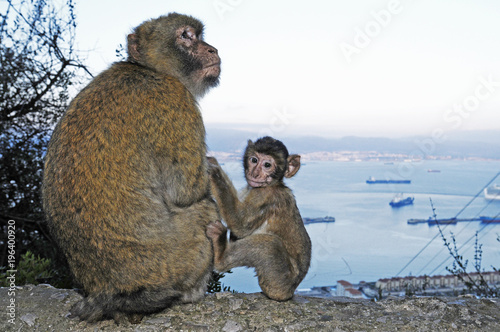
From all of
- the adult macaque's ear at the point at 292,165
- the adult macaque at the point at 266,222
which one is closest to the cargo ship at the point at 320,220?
the adult macaque's ear at the point at 292,165

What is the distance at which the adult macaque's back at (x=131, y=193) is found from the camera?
312 cm

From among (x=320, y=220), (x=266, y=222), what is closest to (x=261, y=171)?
(x=266, y=222)

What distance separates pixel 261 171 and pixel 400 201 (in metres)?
13.8

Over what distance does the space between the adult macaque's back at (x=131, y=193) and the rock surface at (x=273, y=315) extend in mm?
210

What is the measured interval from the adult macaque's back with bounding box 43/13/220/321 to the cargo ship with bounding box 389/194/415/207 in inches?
562

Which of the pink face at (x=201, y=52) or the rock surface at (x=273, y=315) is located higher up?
the pink face at (x=201, y=52)

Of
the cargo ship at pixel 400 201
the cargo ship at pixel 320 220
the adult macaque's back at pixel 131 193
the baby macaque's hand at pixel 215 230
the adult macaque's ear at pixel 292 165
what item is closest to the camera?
the adult macaque's back at pixel 131 193

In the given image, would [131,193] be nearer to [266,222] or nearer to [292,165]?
[266,222]

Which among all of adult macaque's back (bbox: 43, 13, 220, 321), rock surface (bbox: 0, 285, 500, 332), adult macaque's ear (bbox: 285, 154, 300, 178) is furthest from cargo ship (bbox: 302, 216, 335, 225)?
adult macaque's back (bbox: 43, 13, 220, 321)

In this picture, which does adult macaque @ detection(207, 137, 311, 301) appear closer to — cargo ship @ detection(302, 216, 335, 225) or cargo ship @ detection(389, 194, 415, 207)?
cargo ship @ detection(302, 216, 335, 225)

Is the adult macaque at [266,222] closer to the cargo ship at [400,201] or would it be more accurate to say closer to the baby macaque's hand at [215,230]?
the baby macaque's hand at [215,230]

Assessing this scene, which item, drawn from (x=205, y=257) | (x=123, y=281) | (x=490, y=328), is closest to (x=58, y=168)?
(x=123, y=281)

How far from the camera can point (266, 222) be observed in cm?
427

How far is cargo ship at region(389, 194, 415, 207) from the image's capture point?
663 inches
